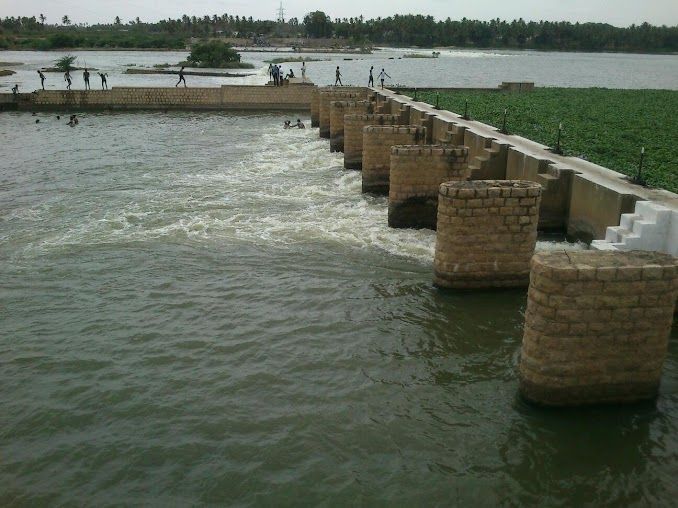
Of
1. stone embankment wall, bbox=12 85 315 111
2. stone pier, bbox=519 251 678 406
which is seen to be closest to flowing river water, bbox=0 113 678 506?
stone pier, bbox=519 251 678 406

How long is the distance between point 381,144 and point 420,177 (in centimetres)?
428

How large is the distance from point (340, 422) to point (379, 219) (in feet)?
30.0

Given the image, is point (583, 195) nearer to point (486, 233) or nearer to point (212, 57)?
point (486, 233)

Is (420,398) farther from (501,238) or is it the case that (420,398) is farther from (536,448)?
(501,238)

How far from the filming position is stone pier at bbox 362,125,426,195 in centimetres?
1905

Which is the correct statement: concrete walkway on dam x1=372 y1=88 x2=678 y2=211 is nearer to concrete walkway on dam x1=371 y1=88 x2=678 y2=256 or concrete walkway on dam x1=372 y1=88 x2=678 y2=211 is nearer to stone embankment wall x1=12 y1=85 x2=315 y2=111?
concrete walkway on dam x1=371 y1=88 x2=678 y2=256

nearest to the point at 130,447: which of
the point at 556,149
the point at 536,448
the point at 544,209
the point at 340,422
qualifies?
the point at 340,422

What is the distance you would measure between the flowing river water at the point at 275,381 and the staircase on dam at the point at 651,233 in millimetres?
1706

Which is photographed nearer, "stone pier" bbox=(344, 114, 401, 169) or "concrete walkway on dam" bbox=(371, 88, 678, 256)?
"concrete walkway on dam" bbox=(371, 88, 678, 256)

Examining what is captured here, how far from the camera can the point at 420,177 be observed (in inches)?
596

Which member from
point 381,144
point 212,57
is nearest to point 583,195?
point 381,144

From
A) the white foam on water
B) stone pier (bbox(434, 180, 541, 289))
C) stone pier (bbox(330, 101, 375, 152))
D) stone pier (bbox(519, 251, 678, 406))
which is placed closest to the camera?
stone pier (bbox(519, 251, 678, 406))

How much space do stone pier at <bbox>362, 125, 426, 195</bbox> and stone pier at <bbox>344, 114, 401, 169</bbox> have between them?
13.5ft

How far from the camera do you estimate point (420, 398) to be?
330 inches
